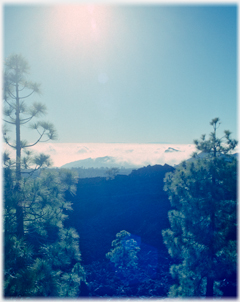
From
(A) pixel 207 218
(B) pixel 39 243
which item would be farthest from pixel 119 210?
(B) pixel 39 243

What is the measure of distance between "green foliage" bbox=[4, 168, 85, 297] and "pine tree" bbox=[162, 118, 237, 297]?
278 cm

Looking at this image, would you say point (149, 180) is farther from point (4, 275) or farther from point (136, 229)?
point (4, 275)

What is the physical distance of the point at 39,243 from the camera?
14.0ft

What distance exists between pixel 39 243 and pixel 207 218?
13.9 feet

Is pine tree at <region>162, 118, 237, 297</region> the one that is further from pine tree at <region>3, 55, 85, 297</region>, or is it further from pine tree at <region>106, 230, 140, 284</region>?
pine tree at <region>106, 230, 140, 284</region>

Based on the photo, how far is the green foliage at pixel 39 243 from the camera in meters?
3.28

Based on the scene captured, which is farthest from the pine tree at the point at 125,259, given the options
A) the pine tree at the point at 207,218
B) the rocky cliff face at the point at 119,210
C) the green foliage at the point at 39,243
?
the green foliage at the point at 39,243

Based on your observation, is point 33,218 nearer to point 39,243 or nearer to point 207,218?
point 39,243

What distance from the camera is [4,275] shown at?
320cm

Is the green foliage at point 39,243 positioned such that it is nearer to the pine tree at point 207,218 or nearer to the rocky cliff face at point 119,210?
the pine tree at point 207,218

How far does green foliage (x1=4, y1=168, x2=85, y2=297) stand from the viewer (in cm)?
328

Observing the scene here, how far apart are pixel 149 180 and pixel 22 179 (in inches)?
693

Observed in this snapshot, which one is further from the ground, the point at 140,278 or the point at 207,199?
the point at 207,199

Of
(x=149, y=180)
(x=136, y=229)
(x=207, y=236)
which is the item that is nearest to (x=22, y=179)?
(x=207, y=236)
